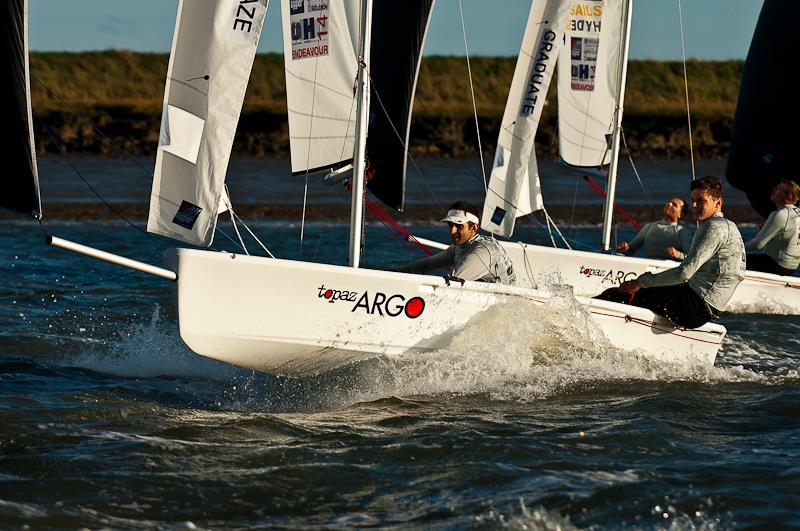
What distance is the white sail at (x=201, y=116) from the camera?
7.69 m

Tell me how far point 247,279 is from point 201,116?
1.08 metres

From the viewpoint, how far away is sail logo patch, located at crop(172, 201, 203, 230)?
774 cm

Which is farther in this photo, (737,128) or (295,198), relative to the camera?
(295,198)

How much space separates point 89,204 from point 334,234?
4.71 metres

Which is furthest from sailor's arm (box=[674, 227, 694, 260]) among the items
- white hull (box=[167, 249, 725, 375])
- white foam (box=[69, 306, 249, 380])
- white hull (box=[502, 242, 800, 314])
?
white foam (box=[69, 306, 249, 380])

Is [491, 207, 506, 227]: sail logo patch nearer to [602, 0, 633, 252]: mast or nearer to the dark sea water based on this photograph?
[602, 0, 633, 252]: mast

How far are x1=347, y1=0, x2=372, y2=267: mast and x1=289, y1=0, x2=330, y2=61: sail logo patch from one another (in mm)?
431

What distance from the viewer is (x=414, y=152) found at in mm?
29062

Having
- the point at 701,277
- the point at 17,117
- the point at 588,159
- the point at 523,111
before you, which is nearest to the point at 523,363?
the point at 701,277

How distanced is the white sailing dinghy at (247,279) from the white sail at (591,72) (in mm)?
6033

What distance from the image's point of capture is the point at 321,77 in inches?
350

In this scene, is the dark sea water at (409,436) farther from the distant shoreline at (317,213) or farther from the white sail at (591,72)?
the distant shoreline at (317,213)

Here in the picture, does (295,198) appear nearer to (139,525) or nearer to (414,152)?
(414,152)

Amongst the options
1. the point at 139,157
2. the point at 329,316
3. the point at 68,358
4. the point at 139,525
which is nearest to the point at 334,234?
the point at 139,157
